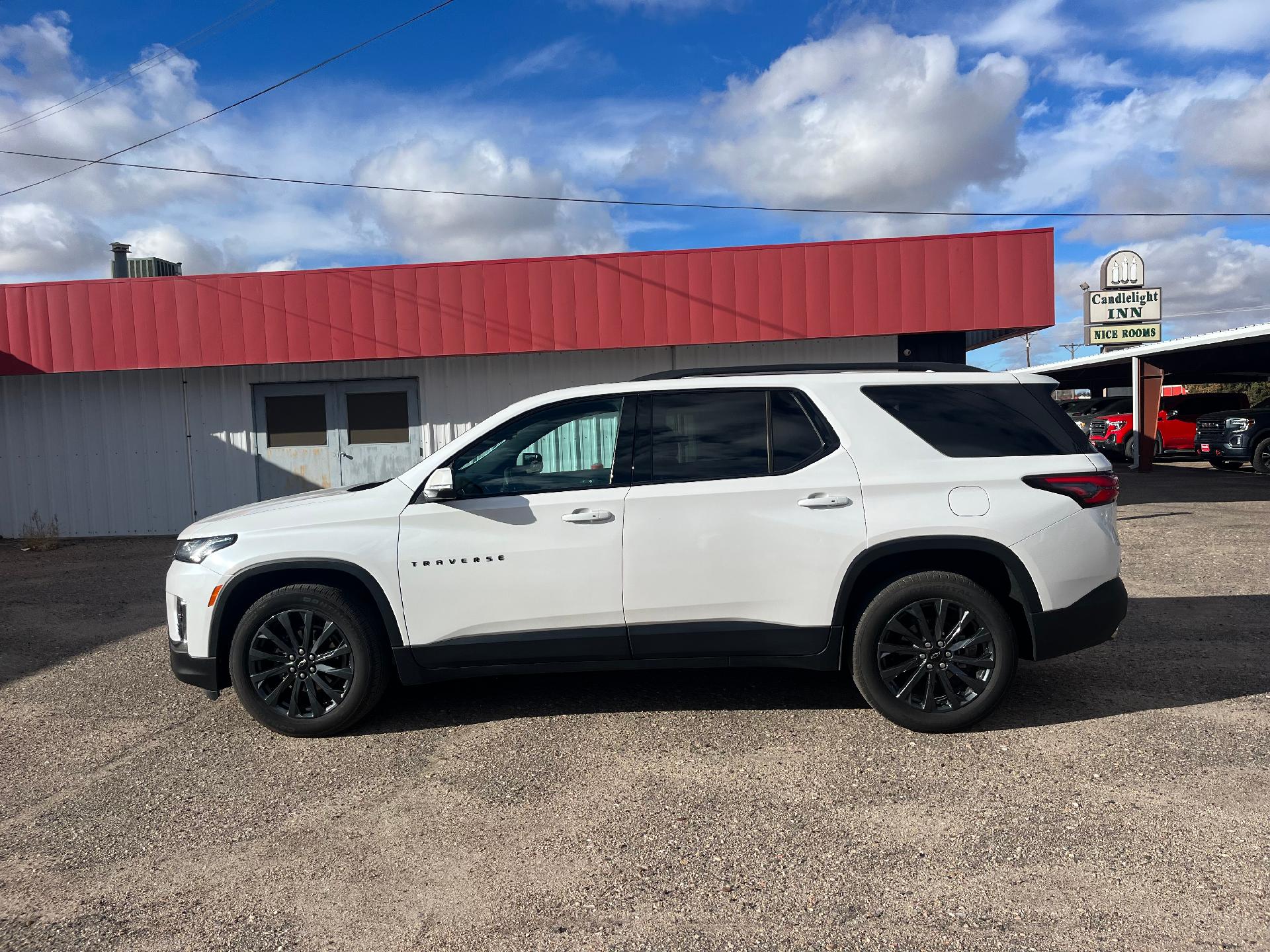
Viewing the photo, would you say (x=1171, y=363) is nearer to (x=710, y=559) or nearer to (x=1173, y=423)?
(x=1173, y=423)

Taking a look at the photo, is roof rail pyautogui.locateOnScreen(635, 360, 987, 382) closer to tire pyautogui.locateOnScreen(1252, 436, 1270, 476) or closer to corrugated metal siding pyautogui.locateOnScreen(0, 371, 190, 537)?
corrugated metal siding pyautogui.locateOnScreen(0, 371, 190, 537)

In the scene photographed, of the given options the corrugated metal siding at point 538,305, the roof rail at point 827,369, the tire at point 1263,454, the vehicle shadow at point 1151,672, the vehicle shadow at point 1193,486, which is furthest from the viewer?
the tire at point 1263,454

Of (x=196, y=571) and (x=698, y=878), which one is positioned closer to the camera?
(x=698, y=878)

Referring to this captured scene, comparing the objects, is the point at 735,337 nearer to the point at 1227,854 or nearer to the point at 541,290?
the point at 541,290

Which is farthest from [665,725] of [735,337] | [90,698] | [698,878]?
[735,337]

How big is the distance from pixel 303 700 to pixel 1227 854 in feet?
13.3

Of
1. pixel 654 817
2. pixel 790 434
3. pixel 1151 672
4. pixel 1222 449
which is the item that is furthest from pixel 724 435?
pixel 1222 449

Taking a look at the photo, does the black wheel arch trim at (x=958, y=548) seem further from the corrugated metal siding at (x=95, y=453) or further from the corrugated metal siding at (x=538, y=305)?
the corrugated metal siding at (x=95, y=453)

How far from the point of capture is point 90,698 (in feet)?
17.7

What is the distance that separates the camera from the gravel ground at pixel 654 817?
9.25 feet

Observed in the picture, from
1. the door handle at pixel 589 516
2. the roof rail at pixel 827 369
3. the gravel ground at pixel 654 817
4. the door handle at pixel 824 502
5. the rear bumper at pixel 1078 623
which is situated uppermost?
the roof rail at pixel 827 369

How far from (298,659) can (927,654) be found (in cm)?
312

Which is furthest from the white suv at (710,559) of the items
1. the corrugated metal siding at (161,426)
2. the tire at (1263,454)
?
the tire at (1263,454)

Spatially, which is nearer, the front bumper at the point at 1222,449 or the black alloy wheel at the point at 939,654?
the black alloy wheel at the point at 939,654
